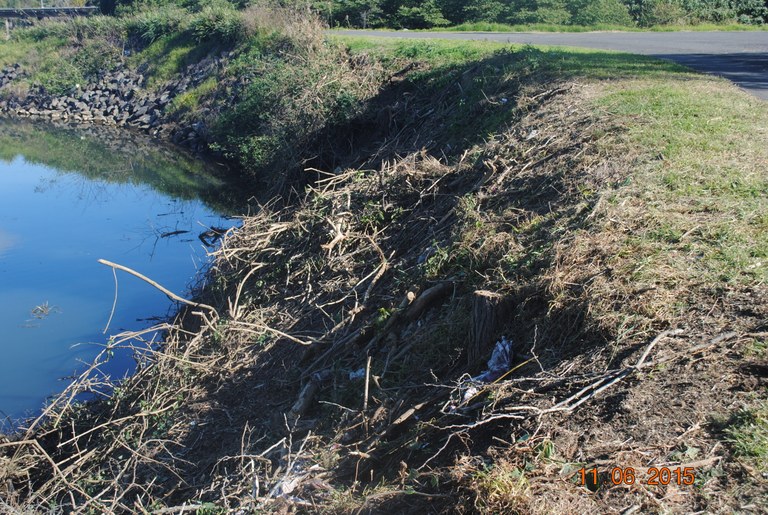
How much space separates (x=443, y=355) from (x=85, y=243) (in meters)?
11.6

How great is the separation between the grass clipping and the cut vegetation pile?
3 cm

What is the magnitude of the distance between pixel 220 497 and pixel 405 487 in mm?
1972

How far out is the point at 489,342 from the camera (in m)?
6.05

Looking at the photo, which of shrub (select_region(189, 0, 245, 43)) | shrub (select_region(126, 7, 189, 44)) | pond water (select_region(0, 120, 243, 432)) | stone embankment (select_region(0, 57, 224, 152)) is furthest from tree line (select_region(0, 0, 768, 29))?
pond water (select_region(0, 120, 243, 432))

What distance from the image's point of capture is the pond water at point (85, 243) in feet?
35.0

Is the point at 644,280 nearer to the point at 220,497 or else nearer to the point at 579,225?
the point at 579,225

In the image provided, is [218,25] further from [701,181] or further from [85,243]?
[701,181]

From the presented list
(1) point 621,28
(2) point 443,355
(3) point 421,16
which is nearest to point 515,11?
(3) point 421,16

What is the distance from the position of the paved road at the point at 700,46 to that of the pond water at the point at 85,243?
30.5 ft

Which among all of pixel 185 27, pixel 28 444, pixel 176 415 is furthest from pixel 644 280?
pixel 185 27

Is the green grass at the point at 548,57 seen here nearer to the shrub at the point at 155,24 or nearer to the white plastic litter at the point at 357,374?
the white plastic litter at the point at 357,374

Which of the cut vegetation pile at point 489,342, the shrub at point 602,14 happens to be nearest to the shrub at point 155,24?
the shrub at point 602,14

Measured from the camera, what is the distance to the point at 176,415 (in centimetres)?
788

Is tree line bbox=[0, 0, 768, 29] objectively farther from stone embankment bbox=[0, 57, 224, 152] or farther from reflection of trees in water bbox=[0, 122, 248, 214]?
reflection of trees in water bbox=[0, 122, 248, 214]
